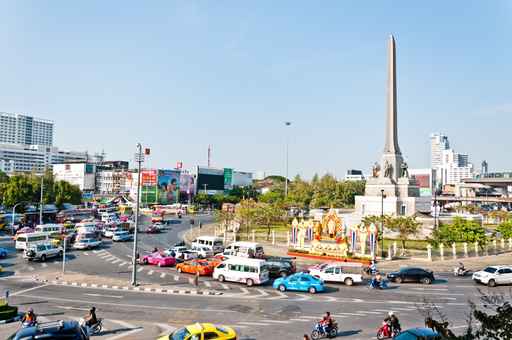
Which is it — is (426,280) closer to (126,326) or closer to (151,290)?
(151,290)

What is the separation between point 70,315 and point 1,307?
3.17 meters

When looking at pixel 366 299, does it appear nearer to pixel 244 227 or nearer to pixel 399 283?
pixel 399 283

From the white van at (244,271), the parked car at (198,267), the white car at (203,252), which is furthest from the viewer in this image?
the white car at (203,252)

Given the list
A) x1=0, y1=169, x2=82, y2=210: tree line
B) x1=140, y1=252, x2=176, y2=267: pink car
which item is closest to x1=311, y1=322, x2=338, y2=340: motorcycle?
x1=140, y1=252, x2=176, y2=267: pink car

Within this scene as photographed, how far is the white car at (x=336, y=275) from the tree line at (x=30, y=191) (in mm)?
56614

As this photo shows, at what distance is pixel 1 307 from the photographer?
808 inches

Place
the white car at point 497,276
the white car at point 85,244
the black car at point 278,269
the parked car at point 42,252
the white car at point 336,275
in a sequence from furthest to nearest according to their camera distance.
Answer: the white car at point 85,244 → the parked car at point 42,252 → the black car at point 278,269 → the white car at point 336,275 → the white car at point 497,276

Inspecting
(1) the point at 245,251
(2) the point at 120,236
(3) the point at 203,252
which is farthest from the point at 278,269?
(2) the point at 120,236

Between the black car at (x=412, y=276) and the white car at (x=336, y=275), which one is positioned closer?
the white car at (x=336, y=275)

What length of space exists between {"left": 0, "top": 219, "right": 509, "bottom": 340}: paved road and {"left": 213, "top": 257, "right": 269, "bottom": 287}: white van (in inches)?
22.5

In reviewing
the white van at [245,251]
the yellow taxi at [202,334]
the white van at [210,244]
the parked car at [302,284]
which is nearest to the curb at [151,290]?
the parked car at [302,284]

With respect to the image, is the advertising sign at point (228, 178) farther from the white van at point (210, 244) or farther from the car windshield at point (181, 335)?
the car windshield at point (181, 335)

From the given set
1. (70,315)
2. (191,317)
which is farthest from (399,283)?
(70,315)

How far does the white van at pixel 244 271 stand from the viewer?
95.2ft
